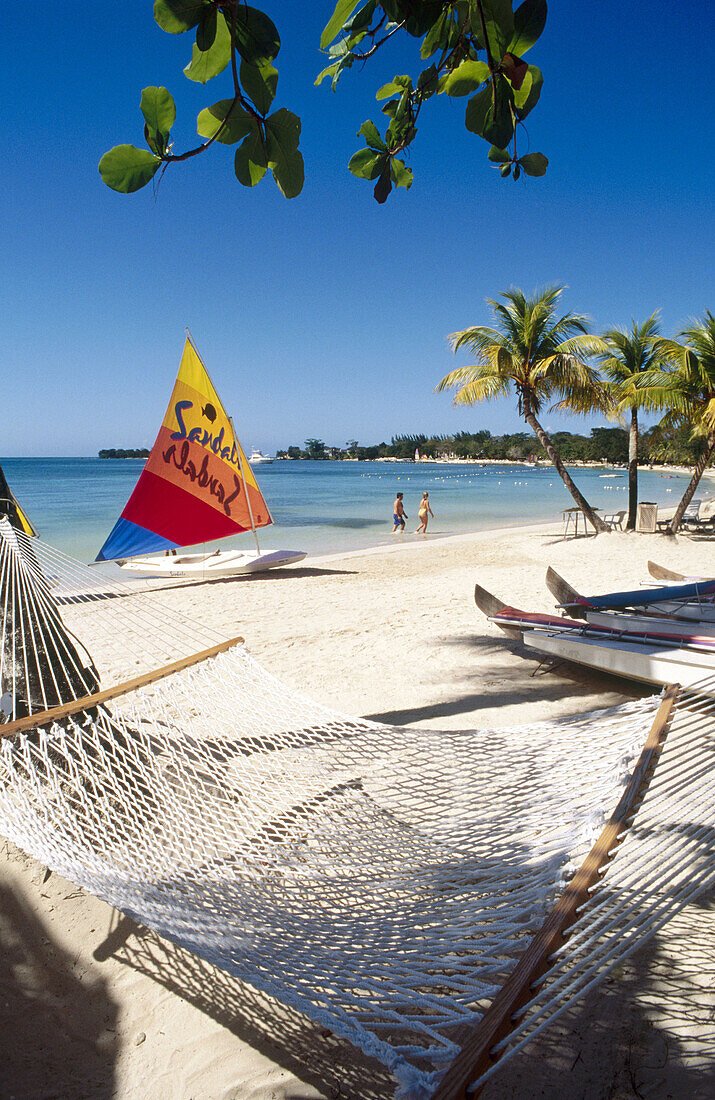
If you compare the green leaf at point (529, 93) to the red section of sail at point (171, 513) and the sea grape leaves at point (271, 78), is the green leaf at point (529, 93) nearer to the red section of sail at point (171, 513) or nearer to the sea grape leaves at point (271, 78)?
the sea grape leaves at point (271, 78)

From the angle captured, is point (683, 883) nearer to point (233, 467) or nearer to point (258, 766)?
point (258, 766)

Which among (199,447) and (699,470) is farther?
(699,470)

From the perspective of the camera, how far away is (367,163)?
3.80 feet

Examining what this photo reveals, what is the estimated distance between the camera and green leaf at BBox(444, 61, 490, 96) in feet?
2.82

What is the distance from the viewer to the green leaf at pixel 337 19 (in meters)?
0.91

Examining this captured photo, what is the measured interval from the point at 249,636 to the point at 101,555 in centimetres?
421

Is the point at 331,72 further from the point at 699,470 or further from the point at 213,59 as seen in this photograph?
the point at 699,470

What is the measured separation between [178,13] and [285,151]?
0.20 metres

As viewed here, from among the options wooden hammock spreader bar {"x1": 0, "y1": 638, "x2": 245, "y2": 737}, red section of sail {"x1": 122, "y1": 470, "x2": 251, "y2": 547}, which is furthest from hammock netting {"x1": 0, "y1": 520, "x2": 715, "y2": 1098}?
red section of sail {"x1": 122, "y1": 470, "x2": 251, "y2": 547}

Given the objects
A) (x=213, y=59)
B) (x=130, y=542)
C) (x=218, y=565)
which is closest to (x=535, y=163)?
(x=213, y=59)

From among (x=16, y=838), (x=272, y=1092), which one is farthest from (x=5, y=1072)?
(x=272, y=1092)

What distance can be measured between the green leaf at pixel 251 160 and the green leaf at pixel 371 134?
0.98ft

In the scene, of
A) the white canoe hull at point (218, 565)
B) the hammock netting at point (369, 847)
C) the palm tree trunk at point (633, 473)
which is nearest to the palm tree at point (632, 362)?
the palm tree trunk at point (633, 473)

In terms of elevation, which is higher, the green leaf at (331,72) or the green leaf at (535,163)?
the green leaf at (331,72)
